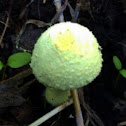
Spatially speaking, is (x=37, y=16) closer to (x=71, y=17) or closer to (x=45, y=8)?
(x=45, y=8)

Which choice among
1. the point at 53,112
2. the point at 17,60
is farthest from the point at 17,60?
the point at 53,112

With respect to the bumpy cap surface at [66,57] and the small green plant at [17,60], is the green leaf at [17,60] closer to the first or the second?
the small green plant at [17,60]

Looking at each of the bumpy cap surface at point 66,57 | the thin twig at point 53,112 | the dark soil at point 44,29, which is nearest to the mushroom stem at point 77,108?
the thin twig at point 53,112

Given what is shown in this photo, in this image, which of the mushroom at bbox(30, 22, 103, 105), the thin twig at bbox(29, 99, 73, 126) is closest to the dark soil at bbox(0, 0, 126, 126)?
the thin twig at bbox(29, 99, 73, 126)

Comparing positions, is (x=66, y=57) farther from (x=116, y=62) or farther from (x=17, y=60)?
(x=116, y=62)

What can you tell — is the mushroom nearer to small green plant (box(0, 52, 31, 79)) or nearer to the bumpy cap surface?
A: the bumpy cap surface
